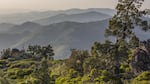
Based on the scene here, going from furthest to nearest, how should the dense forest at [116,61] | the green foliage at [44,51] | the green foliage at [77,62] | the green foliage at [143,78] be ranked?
the green foliage at [44,51] < the green foliage at [77,62] < the dense forest at [116,61] < the green foliage at [143,78]

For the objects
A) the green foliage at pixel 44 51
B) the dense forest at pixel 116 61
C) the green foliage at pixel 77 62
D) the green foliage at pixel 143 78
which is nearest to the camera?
the green foliage at pixel 143 78

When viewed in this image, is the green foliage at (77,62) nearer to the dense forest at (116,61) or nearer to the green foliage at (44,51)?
the dense forest at (116,61)

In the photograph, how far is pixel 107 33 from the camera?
69.2 meters

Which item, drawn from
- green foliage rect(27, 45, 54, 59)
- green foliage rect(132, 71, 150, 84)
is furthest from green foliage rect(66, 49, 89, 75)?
green foliage rect(27, 45, 54, 59)

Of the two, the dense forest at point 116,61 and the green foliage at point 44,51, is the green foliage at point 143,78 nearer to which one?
the dense forest at point 116,61

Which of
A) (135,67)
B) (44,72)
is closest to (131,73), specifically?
(135,67)

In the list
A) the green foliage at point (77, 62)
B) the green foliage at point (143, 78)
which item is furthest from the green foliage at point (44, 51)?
the green foliage at point (143, 78)

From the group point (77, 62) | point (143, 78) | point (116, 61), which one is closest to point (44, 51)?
point (77, 62)

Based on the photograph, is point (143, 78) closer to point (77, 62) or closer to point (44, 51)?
point (77, 62)

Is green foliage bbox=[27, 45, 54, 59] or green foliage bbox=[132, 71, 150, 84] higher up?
green foliage bbox=[132, 71, 150, 84]

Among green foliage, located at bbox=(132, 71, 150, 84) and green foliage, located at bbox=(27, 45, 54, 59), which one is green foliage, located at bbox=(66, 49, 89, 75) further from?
green foliage, located at bbox=(27, 45, 54, 59)

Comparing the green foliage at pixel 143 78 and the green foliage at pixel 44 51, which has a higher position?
the green foliage at pixel 143 78

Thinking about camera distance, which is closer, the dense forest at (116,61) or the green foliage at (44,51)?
the dense forest at (116,61)

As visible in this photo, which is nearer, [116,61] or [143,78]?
[143,78]
